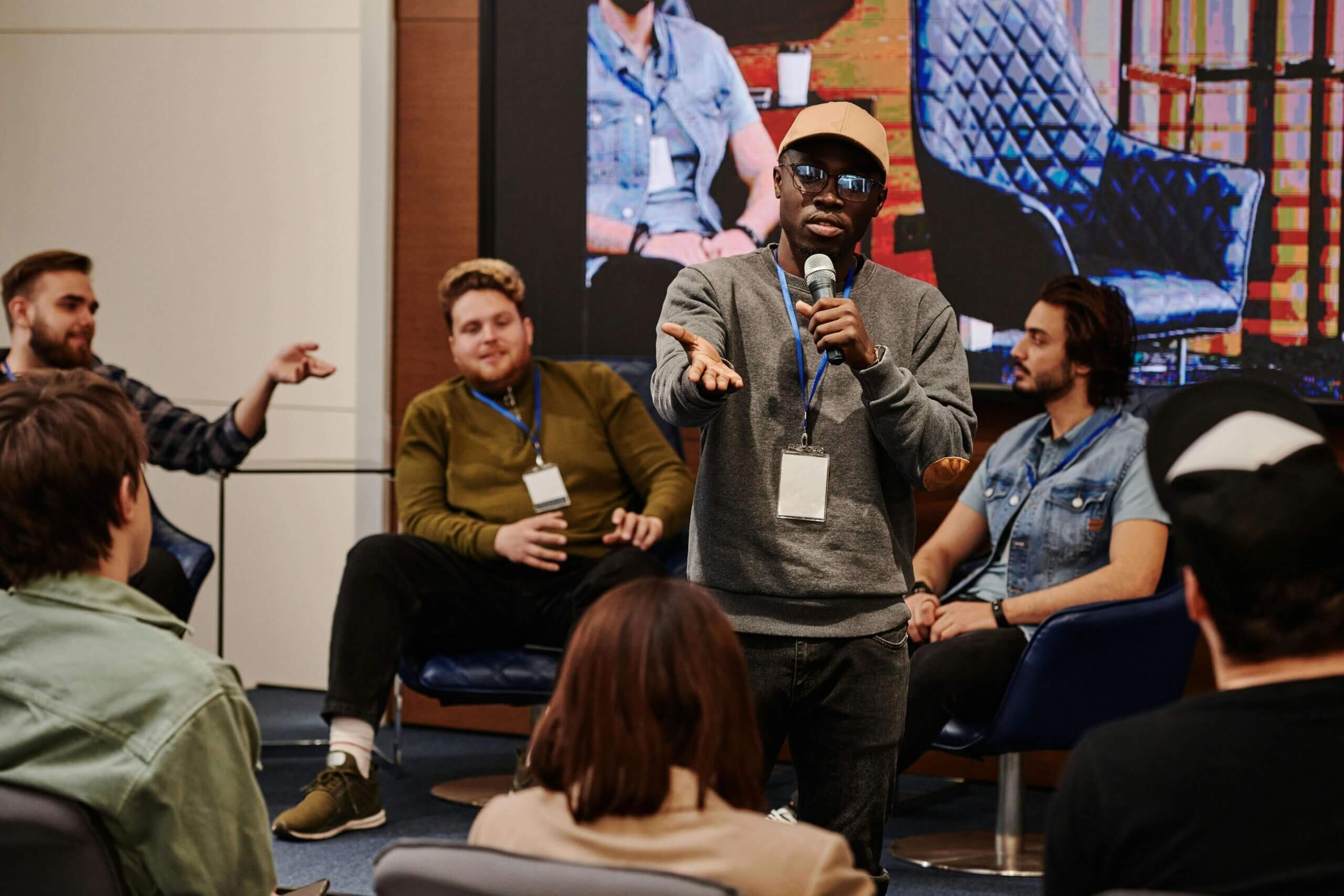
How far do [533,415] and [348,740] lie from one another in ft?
3.04

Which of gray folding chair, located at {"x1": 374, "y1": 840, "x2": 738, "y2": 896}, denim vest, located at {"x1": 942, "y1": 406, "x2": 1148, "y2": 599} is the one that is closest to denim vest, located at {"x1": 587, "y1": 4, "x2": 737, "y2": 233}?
denim vest, located at {"x1": 942, "y1": 406, "x2": 1148, "y2": 599}

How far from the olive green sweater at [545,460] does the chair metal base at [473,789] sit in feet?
2.19

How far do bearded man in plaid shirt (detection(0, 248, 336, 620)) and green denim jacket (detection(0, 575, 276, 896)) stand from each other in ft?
7.66

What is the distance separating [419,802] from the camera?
3.66 m

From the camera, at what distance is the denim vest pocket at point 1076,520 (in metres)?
3.20

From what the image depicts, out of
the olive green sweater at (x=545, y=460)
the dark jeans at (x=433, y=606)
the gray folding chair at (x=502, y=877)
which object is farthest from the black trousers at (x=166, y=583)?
the gray folding chair at (x=502, y=877)

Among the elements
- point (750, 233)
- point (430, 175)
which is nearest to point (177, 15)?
point (430, 175)

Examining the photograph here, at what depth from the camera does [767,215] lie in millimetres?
3980

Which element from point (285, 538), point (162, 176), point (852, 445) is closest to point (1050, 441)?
point (852, 445)

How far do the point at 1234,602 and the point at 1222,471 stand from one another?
0.11 m

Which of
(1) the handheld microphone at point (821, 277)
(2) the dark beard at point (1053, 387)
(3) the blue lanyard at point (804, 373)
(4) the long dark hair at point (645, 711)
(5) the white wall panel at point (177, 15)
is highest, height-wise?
(5) the white wall panel at point (177, 15)

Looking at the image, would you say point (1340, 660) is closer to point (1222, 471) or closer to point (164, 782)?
point (1222, 471)

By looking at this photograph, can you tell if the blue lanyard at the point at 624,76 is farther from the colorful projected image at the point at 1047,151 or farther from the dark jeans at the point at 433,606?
the dark jeans at the point at 433,606

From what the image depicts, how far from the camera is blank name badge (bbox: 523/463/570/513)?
356 centimetres
